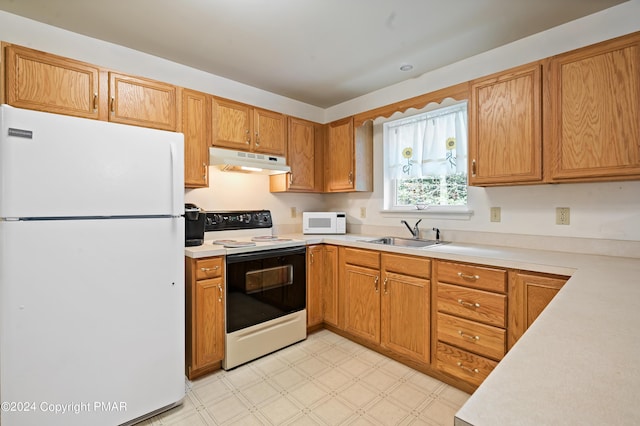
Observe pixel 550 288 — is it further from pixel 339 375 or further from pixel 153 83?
pixel 153 83

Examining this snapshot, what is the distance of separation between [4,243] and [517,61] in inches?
124

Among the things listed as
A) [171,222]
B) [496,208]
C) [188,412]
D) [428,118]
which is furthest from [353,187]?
[188,412]

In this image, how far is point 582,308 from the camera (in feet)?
3.08

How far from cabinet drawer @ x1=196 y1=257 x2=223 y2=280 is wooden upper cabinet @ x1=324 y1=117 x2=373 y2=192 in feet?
5.06

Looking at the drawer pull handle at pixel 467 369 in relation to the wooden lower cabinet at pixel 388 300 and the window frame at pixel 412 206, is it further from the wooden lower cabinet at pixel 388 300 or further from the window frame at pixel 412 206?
the window frame at pixel 412 206

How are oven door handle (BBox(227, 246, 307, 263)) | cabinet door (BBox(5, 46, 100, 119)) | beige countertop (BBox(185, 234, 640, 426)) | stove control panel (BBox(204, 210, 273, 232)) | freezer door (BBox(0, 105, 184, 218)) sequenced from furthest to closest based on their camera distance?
stove control panel (BBox(204, 210, 273, 232)), oven door handle (BBox(227, 246, 307, 263)), cabinet door (BBox(5, 46, 100, 119)), freezer door (BBox(0, 105, 184, 218)), beige countertop (BBox(185, 234, 640, 426))

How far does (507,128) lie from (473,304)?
1.18 metres

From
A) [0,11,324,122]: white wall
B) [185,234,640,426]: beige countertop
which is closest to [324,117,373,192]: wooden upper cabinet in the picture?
[0,11,324,122]: white wall

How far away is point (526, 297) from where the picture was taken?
1.71 metres

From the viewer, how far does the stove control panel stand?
2734 mm

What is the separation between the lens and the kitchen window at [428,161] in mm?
2656

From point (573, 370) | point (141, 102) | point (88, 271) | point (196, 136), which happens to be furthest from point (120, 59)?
point (573, 370)

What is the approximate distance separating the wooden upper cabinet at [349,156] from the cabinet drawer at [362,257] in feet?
2.49

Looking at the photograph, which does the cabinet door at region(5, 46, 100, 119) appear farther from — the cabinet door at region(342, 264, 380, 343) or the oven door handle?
the cabinet door at region(342, 264, 380, 343)
